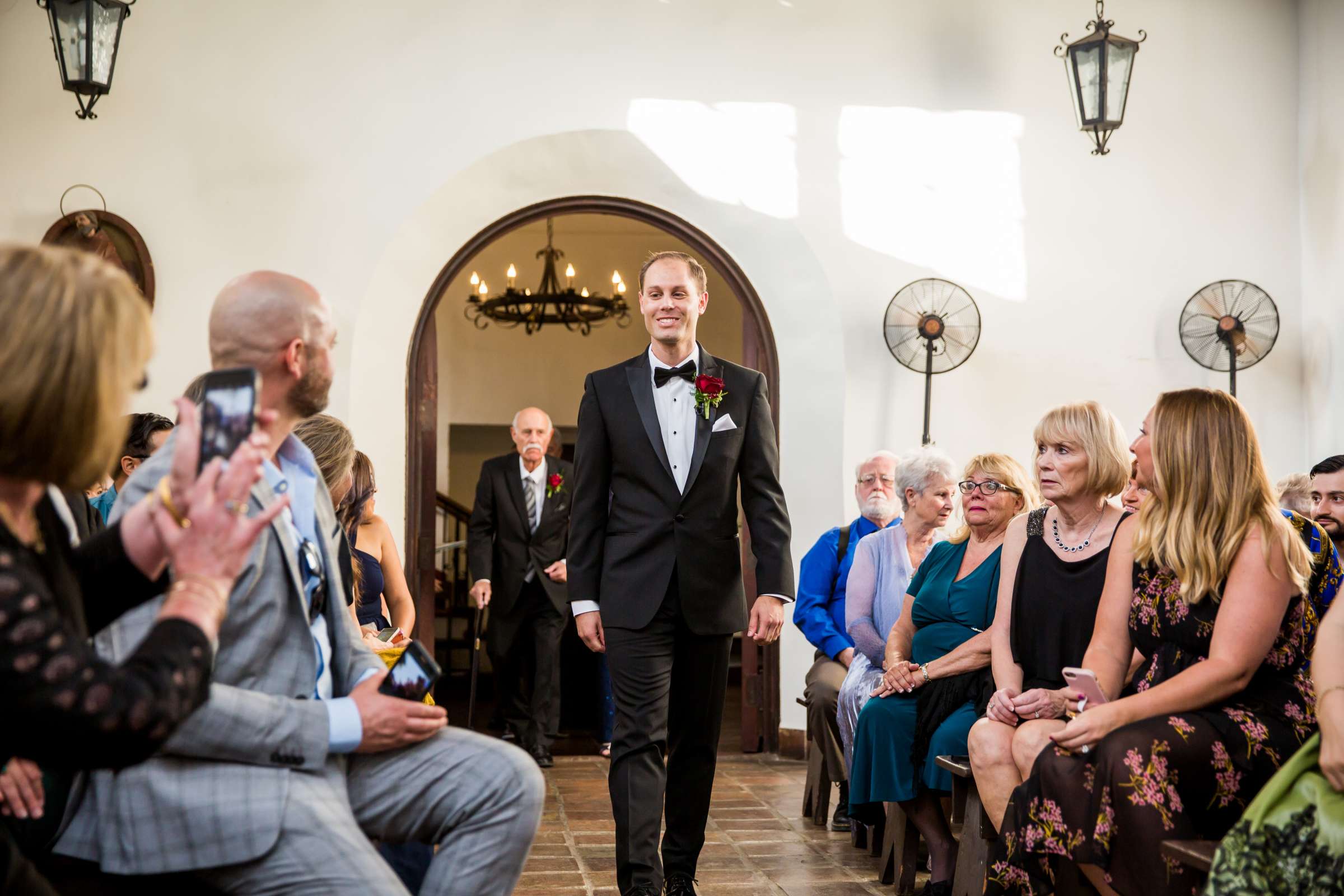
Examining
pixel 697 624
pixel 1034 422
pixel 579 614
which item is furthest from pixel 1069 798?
pixel 1034 422

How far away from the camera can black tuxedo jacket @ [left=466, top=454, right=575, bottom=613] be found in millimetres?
6785

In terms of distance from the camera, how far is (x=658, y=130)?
244 inches

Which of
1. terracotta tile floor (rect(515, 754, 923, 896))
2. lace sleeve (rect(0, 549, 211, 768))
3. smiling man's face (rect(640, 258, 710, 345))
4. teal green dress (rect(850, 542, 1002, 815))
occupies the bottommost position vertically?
terracotta tile floor (rect(515, 754, 923, 896))

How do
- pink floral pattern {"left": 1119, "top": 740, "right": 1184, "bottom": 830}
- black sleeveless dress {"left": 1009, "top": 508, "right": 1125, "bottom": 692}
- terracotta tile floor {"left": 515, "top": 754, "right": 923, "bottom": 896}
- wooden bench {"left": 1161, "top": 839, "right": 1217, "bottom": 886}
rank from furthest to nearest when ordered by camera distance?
terracotta tile floor {"left": 515, "top": 754, "right": 923, "bottom": 896} < black sleeveless dress {"left": 1009, "top": 508, "right": 1125, "bottom": 692} < pink floral pattern {"left": 1119, "top": 740, "right": 1184, "bottom": 830} < wooden bench {"left": 1161, "top": 839, "right": 1217, "bottom": 886}

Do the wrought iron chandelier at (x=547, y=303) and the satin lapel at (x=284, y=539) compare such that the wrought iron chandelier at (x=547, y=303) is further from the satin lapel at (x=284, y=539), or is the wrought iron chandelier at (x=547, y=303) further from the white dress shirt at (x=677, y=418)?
the satin lapel at (x=284, y=539)

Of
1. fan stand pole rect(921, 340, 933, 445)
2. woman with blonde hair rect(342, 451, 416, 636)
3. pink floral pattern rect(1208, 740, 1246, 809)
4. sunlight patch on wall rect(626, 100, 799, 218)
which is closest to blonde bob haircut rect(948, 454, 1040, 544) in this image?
pink floral pattern rect(1208, 740, 1246, 809)

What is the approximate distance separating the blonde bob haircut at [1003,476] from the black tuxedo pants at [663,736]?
3.15ft

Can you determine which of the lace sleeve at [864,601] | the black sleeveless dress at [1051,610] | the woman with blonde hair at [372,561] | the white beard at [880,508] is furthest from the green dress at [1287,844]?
the white beard at [880,508]

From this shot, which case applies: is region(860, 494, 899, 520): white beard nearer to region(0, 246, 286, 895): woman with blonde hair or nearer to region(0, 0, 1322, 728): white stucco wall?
region(0, 0, 1322, 728): white stucco wall

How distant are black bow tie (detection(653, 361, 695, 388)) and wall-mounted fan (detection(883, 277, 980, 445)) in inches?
113

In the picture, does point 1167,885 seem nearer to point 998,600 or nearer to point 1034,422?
→ point 998,600

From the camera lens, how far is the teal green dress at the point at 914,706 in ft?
11.8

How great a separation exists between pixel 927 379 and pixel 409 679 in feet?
14.9

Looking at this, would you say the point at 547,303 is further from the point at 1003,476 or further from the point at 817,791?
the point at 1003,476
